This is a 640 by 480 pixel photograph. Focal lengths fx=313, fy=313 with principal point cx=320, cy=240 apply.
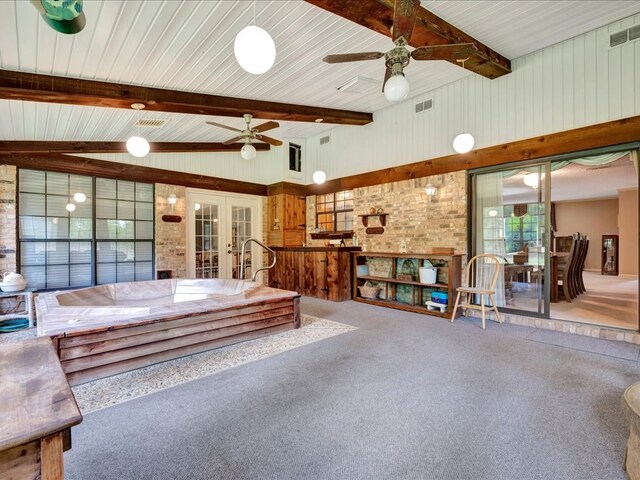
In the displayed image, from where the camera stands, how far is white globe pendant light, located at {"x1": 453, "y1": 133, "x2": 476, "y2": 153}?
468 cm

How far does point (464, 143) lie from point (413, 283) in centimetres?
232

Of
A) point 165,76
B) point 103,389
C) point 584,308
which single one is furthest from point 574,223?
point 103,389

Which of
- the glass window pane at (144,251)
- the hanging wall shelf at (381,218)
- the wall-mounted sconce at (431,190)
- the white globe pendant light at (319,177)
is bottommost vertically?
the glass window pane at (144,251)

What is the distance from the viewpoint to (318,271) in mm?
6324

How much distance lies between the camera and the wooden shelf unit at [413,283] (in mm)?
4746

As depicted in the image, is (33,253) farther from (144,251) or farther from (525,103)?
(525,103)

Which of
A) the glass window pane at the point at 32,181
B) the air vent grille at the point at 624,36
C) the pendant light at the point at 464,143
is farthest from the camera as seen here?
the glass window pane at the point at 32,181

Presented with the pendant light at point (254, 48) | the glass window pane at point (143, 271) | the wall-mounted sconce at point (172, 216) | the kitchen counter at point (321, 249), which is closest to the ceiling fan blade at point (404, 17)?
the pendant light at point (254, 48)

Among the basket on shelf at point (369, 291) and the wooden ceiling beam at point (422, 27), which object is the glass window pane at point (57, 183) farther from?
the basket on shelf at point (369, 291)

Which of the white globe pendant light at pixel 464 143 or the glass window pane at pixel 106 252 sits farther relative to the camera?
the glass window pane at pixel 106 252

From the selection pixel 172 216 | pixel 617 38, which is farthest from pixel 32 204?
pixel 617 38

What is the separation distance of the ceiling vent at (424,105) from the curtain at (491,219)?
60.2 inches

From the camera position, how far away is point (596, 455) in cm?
172

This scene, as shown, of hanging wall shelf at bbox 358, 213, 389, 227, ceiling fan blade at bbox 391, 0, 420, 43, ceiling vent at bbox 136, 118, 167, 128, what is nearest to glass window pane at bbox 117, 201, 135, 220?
ceiling vent at bbox 136, 118, 167, 128
